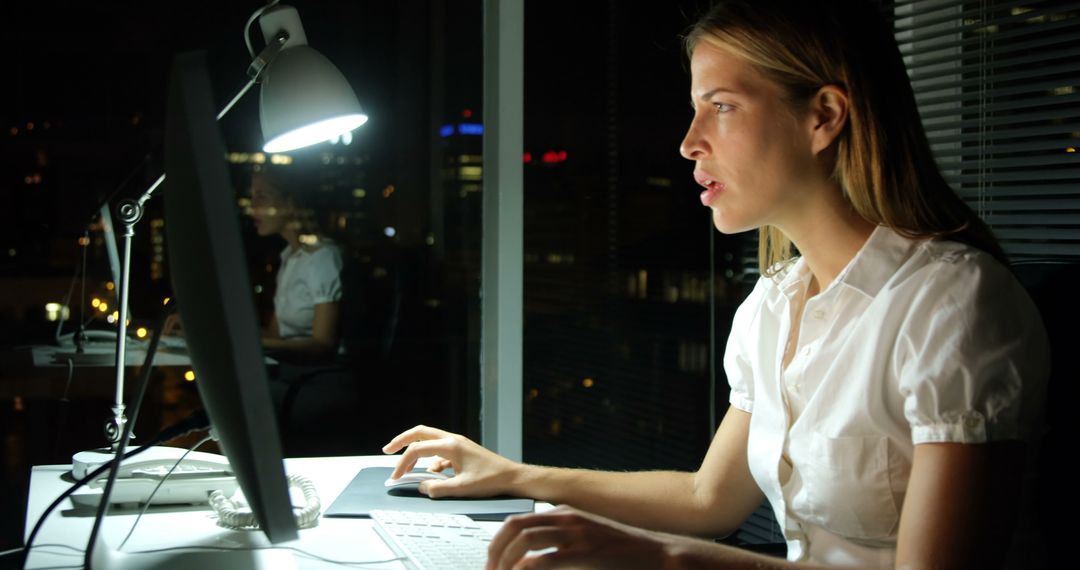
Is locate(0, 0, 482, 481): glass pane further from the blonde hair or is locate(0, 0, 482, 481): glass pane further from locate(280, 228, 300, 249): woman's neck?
the blonde hair

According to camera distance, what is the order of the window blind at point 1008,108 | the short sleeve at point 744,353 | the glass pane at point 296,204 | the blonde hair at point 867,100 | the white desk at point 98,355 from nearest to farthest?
the blonde hair at point 867,100, the short sleeve at point 744,353, the window blind at point 1008,108, the white desk at point 98,355, the glass pane at point 296,204

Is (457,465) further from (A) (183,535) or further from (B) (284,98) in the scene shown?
(B) (284,98)

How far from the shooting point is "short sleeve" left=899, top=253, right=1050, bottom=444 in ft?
3.24

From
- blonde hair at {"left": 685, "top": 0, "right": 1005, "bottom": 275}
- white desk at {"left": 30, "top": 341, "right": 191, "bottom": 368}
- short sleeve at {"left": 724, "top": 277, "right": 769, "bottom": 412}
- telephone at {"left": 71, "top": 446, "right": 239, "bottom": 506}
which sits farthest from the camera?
white desk at {"left": 30, "top": 341, "right": 191, "bottom": 368}

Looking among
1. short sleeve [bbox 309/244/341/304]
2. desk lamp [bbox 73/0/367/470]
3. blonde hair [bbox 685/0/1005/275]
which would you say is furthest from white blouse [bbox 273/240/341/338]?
blonde hair [bbox 685/0/1005/275]

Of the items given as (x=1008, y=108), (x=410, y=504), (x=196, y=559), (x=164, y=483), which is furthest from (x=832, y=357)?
(x=1008, y=108)

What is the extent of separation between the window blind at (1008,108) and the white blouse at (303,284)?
2129mm

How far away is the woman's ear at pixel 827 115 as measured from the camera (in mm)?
1251

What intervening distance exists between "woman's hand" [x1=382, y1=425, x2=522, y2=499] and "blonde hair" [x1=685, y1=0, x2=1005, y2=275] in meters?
0.61

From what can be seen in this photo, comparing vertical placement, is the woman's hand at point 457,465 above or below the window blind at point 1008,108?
below

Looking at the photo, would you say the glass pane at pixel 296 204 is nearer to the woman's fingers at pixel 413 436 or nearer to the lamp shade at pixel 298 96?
the lamp shade at pixel 298 96

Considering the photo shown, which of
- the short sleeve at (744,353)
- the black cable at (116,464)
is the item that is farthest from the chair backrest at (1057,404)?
the black cable at (116,464)

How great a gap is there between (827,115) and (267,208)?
8.38ft

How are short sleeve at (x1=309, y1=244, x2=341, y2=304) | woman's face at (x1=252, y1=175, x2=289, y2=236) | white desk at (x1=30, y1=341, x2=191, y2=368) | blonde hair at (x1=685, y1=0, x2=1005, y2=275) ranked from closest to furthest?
blonde hair at (x1=685, y1=0, x2=1005, y2=275) < white desk at (x1=30, y1=341, x2=191, y2=368) < woman's face at (x1=252, y1=175, x2=289, y2=236) < short sleeve at (x1=309, y1=244, x2=341, y2=304)
